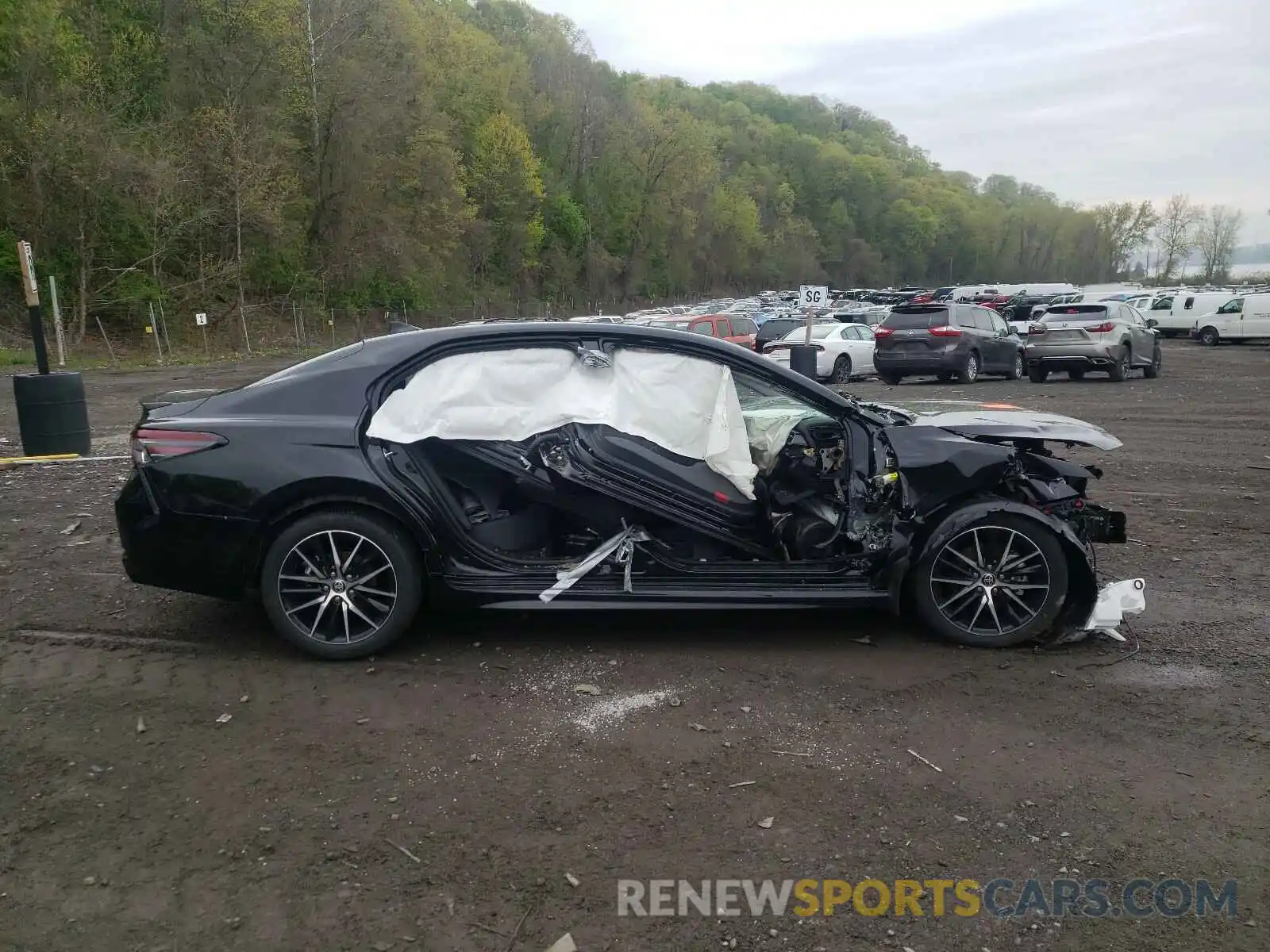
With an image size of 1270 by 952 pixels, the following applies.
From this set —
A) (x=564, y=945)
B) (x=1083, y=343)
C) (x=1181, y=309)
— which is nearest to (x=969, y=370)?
(x=1083, y=343)

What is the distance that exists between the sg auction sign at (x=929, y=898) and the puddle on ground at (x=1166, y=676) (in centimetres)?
160

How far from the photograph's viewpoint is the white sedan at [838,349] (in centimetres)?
2198

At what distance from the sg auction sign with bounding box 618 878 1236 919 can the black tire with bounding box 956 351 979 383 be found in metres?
18.3

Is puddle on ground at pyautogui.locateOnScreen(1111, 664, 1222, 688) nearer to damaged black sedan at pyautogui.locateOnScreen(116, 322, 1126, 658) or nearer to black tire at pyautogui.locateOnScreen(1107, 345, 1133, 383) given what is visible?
damaged black sedan at pyautogui.locateOnScreen(116, 322, 1126, 658)

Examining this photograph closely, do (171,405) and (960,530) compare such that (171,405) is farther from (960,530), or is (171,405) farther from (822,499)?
(960,530)

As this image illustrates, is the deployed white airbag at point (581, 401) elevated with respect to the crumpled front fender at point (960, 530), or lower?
elevated

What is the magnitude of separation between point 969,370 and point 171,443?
18317mm

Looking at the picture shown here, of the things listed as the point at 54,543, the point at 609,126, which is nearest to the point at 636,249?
the point at 609,126

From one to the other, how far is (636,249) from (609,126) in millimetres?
11476

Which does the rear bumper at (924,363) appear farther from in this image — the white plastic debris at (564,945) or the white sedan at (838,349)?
the white plastic debris at (564,945)

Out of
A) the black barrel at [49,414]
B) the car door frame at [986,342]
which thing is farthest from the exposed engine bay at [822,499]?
the car door frame at [986,342]

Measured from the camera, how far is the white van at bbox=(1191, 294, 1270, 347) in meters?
34.0

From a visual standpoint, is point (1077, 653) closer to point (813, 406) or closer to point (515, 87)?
point (813, 406)

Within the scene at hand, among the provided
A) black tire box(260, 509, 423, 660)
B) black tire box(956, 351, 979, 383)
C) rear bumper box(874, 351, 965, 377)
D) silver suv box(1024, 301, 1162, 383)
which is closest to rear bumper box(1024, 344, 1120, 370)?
silver suv box(1024, 301, 1162, 383)
